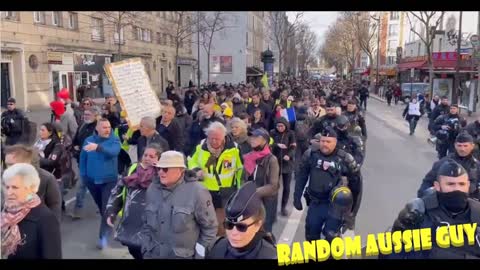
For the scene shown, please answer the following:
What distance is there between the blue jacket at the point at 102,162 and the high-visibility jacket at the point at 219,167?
1392 millimetres

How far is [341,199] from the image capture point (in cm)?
443

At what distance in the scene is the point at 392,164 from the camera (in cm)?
1107

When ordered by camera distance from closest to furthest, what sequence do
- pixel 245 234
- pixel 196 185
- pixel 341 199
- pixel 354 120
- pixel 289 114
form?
pixel 245 234, pixel 196 185, pixel 341 199, pixel 354 120, pixel 289 114

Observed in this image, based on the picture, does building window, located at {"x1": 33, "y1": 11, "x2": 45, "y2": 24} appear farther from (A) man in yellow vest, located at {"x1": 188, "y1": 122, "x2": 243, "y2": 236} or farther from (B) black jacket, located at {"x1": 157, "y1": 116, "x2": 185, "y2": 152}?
(A) man in yellow vest, located at {"x1": 188, "y1": 122, "x2": 243, "y2": 236}

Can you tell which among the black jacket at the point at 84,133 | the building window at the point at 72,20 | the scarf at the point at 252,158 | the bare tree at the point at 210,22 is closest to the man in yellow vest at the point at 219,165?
the scarf at the point at 252,158

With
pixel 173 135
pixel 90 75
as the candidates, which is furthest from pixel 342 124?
pixel 90 75

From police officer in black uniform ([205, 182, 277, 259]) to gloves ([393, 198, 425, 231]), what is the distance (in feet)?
3.25

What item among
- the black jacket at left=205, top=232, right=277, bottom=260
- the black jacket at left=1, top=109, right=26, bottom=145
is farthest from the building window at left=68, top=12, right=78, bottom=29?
the black jacket at left=205, top=232, right=277, bottom=260

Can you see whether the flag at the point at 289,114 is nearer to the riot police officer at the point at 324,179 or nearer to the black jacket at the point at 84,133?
the black jacket at the point at 84,133

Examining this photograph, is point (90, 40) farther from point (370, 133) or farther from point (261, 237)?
point (261, 237)

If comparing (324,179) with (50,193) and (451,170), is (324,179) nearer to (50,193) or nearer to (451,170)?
(451,170)

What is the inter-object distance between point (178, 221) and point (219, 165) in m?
1.49

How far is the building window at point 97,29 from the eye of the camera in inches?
1112
